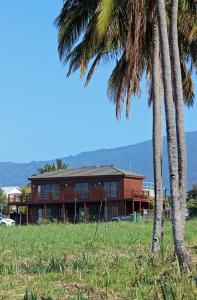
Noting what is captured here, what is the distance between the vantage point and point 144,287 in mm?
8844

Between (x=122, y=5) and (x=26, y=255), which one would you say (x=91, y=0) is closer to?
Result: (x=122, y=5)

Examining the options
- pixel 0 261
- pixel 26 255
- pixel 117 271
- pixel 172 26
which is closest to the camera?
pixel 117 271

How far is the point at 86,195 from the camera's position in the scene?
2542 inches

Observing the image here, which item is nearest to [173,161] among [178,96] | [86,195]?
[178,96]

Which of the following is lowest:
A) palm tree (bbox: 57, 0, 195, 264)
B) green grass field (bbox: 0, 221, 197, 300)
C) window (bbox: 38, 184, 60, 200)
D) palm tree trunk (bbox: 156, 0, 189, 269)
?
green grass field (bbox: 0, 221, 197, 300)

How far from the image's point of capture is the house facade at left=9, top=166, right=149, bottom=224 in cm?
6306

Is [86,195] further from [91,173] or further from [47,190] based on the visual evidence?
[47,190]

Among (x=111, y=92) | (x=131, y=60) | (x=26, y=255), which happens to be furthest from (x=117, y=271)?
(x=111, y=92)

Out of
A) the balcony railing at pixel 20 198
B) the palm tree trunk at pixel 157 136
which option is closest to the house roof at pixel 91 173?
the balcony railing at pixel 20 198

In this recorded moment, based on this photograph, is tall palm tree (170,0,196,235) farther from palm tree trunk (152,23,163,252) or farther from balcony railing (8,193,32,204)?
balcony railing (8,193,32,204)

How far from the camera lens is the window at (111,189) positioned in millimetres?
63066

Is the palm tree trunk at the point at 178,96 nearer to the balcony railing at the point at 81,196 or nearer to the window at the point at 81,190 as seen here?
the balcony railing at the point at 81,196

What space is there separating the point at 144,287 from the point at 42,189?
59306 mm

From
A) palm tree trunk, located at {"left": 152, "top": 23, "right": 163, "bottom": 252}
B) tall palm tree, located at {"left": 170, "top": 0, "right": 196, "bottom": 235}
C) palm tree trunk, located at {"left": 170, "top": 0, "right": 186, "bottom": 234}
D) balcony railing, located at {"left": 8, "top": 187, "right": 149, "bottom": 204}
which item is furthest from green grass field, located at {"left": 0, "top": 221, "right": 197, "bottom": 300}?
balcony railing, located at {"left": 8, "top": 187, "right": 149, "bottom": 204}
